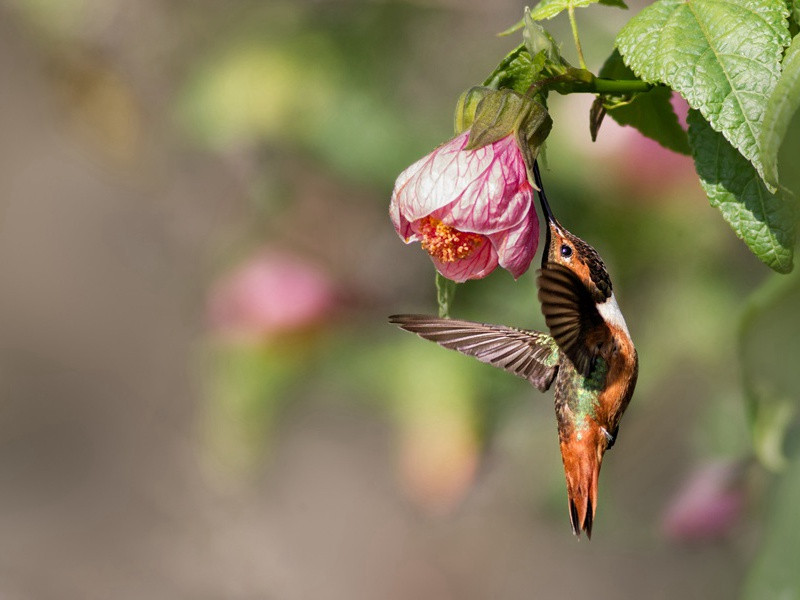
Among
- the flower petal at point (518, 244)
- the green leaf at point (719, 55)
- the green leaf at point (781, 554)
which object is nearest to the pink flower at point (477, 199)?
the flower petal at point (518, 244)

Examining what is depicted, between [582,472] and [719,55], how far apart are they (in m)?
0.31

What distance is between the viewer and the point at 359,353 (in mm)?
1843

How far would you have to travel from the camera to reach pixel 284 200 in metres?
2.01

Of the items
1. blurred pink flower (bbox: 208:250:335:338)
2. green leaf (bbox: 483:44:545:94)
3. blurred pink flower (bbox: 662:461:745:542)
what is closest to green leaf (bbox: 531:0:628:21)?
green leaf (bbox: 483:44:545:94)

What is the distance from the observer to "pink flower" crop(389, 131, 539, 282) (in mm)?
665

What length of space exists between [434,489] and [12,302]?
2552mm

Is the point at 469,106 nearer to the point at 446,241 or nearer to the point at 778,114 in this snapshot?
the point at 446,241

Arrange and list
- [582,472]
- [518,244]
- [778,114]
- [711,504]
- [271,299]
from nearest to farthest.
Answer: [778,114]
[518,244]
[582,472]
[711,504]
[271,299]

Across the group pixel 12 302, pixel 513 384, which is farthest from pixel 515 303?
pixel 12 302

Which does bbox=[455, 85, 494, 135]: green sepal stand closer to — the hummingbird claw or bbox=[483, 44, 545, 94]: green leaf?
bbox=[483, 44, 545, 94]: green leaf

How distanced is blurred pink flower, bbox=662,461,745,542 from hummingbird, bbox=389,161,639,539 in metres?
0.66

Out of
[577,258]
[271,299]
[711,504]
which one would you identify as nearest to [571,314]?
[577,258]

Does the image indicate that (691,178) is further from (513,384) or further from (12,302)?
(12,302)

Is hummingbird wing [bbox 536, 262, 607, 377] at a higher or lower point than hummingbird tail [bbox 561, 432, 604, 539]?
higher
